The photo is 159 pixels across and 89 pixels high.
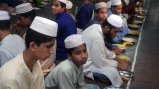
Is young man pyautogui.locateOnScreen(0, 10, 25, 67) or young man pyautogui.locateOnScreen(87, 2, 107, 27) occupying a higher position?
young man pyautogui.locateOnScreen(0, 10, 25, 67)

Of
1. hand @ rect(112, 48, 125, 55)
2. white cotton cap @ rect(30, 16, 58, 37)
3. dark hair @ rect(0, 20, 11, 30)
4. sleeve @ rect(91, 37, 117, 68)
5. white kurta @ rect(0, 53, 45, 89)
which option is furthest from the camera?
hand @ rect(112, 48, 125, 55)

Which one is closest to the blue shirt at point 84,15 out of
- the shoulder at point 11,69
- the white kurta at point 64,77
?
the white kurta at point 64,77

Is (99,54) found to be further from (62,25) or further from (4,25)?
(4,25)

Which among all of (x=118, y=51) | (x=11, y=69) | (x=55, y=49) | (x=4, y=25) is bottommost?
(x=118, y=51)

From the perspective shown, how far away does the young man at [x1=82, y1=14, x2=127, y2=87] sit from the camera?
497cm

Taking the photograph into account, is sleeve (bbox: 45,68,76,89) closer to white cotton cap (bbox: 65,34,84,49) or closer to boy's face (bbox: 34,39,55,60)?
white cotton cap (bbox: 65,34,84,49)

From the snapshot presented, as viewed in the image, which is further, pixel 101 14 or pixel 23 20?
pixel 101 14

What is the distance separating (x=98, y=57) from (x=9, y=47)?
74.4 inches

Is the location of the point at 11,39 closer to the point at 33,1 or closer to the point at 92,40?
the point at 92,40

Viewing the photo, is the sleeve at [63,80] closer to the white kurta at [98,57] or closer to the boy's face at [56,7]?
the white kurta at [98,57]

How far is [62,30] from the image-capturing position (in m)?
5.29

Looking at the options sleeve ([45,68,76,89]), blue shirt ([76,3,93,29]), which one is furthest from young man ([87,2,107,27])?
sleeve ([45,68,76,89])

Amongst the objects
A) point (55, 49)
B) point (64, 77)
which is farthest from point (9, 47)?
point (55, 49)

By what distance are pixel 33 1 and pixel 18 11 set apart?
6.22 metres
